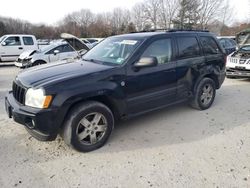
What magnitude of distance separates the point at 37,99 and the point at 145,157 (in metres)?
1.66

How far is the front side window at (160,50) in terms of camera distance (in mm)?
3990

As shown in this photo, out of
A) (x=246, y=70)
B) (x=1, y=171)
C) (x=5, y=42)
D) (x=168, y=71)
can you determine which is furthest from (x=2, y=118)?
(x=5, y=42)

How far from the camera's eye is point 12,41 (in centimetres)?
1326

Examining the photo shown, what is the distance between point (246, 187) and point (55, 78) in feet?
8.92

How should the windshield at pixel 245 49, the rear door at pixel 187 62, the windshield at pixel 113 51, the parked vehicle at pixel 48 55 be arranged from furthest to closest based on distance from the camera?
the parked vehicle at pixel 48 55 → the windshield at pixel 245 49 → the rear door at pixel 187 62 → the windshield at pixel 113 51

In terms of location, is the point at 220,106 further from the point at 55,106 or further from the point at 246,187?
the point at 55,106

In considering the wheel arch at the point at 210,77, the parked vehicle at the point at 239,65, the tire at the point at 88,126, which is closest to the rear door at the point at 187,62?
the wheel arch at the point at 210,77

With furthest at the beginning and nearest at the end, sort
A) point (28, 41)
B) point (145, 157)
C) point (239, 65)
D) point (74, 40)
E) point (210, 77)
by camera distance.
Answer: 1. point (28, 41)
2. point (74, 40)
3. point (239, 65)
4. point (210, 77)
5. point (145, 157)

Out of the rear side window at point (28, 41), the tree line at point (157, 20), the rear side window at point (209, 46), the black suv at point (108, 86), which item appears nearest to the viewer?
the black suv at point (108, 86)

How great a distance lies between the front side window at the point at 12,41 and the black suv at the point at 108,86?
10.5 m

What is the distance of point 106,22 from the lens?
58562mm

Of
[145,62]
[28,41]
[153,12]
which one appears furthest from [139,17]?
[145,62]

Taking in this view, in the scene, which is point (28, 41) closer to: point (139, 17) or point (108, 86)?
point (108, 86)

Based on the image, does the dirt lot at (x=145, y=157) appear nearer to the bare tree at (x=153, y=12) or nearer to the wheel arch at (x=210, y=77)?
the wheel arch at (x=210, y=77)
